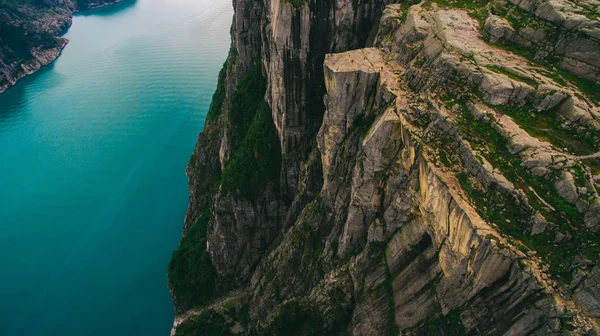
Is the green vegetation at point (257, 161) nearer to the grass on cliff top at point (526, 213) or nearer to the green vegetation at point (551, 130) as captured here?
the grass on cliff top at point (526, 213)

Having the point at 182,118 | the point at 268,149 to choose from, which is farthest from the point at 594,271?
the point at 182,118

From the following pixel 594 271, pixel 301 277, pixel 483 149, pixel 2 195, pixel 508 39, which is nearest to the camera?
pixel 594 271

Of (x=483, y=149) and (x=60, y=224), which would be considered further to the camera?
(x=60, y=224)

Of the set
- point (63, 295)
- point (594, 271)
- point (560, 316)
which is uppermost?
point (594, 271)

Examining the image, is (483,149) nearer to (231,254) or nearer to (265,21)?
(265,21)

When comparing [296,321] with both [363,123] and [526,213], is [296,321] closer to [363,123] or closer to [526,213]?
[363,123]

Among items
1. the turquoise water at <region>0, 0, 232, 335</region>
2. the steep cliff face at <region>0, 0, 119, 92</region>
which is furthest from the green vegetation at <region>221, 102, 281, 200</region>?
the steep cliff face at <region>0, 0, 119, 92</region>
